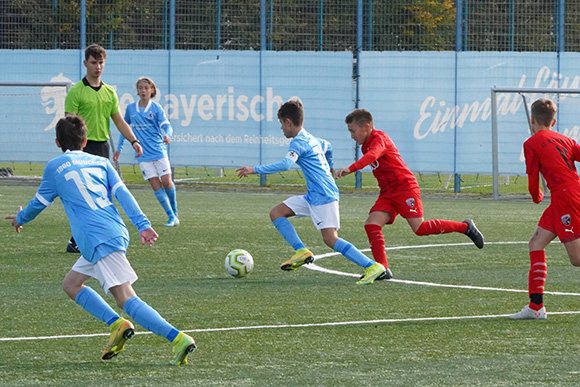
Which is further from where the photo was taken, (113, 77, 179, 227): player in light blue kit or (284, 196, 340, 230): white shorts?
(113, 77, 179, 227): player in light blue kit

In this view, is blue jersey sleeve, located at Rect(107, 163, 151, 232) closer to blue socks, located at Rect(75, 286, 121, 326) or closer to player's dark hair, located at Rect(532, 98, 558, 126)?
blue socks, located at Rect(75, 286, 121, 326)

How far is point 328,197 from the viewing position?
9.16 metres

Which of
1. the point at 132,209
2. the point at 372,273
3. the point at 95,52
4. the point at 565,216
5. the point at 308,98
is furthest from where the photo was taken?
the point at 308,98

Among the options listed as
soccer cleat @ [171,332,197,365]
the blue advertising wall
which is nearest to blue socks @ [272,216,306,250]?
soccer cleat @ [171,332,197,365]

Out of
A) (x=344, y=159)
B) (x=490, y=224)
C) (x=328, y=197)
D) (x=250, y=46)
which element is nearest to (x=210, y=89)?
(x=250, y=46)

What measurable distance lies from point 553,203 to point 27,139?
16.4 metres

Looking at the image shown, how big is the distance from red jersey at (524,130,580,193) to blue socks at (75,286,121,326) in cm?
306

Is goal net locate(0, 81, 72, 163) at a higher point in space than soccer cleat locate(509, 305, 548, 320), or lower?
higher

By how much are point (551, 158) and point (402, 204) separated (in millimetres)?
2119

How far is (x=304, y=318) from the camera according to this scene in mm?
7012

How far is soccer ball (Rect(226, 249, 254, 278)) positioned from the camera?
29.8ft

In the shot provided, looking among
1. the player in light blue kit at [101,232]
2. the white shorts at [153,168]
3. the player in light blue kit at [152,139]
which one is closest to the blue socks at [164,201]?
the player in light blue kit at [152,139]

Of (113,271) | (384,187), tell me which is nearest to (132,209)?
(113,271)

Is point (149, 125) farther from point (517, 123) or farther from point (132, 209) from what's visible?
point (517, 123)
